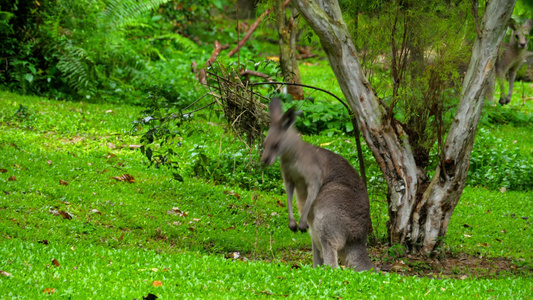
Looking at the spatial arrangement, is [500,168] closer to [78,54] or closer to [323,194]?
[323,194]

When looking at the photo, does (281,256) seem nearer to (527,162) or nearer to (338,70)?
(338,70)

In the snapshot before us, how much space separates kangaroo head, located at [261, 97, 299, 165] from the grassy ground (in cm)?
105

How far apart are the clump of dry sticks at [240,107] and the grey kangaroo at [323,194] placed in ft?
1.31

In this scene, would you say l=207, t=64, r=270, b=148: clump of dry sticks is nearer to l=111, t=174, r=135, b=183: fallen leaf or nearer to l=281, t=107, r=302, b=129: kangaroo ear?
l=281, t=107, r=302, b=129: kangaroo ear

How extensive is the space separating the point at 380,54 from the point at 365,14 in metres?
0.62

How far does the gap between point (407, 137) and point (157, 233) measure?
3.52 metres

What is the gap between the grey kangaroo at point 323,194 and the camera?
19.6 ft

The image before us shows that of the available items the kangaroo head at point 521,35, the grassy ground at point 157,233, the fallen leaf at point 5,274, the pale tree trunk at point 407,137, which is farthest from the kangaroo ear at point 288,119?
the kangaroo head at point 521,35

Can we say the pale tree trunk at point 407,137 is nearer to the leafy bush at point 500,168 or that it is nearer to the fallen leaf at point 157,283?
the fallen leaf at point 157,283

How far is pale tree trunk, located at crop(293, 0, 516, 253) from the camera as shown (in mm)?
6672

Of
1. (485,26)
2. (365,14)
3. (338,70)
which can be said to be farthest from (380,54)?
(485,26)

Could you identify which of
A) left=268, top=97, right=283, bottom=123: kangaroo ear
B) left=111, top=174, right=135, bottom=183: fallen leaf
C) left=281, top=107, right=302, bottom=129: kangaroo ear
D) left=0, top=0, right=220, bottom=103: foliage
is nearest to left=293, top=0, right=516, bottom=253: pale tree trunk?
left=268, top=97, right=283, bottom=123: kangaroo ear

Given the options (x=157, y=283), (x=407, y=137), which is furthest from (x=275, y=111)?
(x=157, y=283)

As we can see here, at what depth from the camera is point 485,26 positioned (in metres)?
6.58
